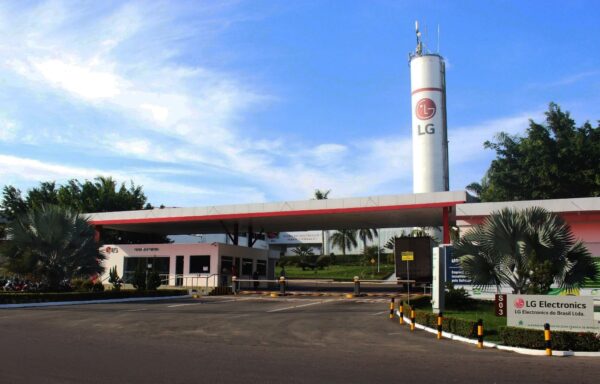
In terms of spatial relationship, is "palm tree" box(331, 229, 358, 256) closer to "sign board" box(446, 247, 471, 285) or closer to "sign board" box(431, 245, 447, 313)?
"sign board" box(446, 247, 471, 285)

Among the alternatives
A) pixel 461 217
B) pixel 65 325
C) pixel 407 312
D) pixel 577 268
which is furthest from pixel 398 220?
pixel 65 325

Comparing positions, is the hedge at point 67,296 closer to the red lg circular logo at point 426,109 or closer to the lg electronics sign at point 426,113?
the lg electronics sign at point 426,113

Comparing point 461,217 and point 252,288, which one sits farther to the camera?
point 252,288

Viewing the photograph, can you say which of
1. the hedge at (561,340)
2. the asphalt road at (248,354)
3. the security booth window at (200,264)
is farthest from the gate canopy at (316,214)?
the hedge at (561,340)

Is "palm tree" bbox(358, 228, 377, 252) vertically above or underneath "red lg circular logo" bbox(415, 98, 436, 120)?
underneath

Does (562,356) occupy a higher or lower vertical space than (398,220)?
lower

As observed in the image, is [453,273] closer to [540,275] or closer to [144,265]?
[540,275]

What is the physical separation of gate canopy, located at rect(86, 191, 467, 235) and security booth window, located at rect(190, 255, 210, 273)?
2548mm

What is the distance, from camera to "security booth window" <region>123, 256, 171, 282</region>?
1480 inches

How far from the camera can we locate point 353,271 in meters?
71.8

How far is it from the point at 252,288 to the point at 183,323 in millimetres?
22248

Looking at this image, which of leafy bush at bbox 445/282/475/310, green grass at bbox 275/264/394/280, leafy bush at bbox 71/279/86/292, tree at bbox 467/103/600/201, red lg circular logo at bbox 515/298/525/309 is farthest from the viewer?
green grass at bbox 275/264/394/280

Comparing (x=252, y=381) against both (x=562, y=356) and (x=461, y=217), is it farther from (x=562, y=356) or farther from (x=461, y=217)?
(x=461, y=217)

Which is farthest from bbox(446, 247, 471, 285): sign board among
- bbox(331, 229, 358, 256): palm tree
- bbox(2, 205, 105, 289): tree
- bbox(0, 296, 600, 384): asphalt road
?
bbox(331, 229, 358, 256): palm tree
